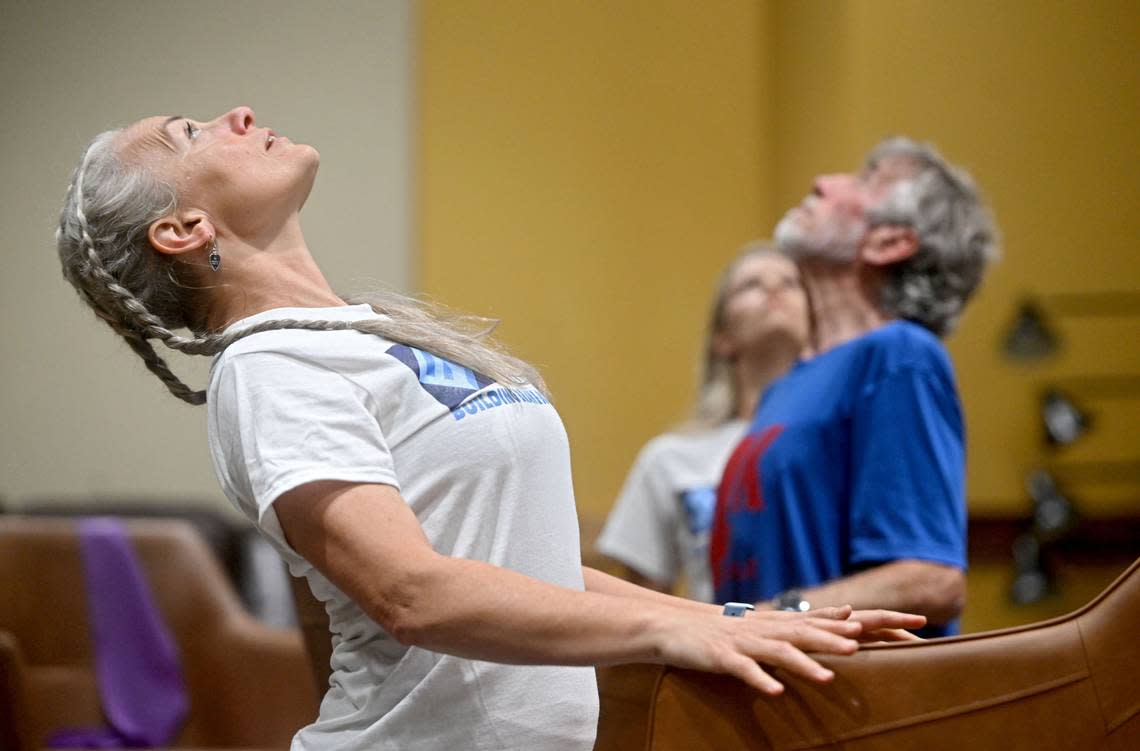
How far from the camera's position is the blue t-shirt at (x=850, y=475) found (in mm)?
1891

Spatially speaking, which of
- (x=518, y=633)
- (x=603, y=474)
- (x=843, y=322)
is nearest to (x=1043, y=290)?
(x=603, y=474)

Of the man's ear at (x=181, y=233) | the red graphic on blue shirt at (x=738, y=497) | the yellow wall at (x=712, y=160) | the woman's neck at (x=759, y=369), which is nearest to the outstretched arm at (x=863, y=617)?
the man's ear at (x=181, y=233)

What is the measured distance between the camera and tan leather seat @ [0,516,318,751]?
8.72 ft

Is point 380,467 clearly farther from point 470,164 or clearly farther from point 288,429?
point 470,164

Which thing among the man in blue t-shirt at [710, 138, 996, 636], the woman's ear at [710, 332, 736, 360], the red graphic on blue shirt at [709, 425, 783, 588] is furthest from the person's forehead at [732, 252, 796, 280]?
the red graphic on blue shirt at [709, 425, 783, 588]

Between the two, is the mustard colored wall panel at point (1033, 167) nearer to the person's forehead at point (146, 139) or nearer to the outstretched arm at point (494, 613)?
the person's forehead at point (146, 139)

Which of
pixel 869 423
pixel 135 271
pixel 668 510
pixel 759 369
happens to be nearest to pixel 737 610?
pixel 135 271

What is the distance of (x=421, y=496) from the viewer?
1.18 m

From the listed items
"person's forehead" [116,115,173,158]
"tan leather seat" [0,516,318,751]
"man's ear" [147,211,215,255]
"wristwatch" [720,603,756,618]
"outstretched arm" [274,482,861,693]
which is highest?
"person's forehead" [116,115,173,158]

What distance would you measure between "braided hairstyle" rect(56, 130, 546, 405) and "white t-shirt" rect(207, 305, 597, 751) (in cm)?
6

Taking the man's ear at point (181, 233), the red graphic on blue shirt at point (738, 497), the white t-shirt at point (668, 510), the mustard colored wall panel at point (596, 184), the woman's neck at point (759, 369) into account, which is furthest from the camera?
the mustard colored wall panel at point (596, 184)

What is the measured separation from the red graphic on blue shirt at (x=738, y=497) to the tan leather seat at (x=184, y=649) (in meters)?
0.90

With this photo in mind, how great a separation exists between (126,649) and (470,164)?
2.50 metres

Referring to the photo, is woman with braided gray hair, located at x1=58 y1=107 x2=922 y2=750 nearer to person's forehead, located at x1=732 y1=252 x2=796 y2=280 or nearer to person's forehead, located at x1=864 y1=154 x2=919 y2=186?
person's forehead, located at x1=864 y1=154 x2=919 y2=186
